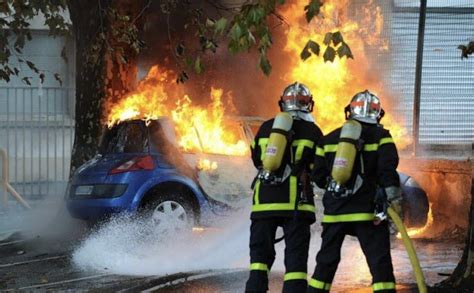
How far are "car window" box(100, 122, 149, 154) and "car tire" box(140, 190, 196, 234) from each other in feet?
2.03

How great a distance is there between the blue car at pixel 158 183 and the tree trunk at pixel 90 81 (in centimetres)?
149

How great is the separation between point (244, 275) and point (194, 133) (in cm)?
233

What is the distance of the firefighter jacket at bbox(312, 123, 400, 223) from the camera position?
5816mm

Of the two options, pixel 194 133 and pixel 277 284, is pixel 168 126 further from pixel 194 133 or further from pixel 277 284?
pixel 277 284

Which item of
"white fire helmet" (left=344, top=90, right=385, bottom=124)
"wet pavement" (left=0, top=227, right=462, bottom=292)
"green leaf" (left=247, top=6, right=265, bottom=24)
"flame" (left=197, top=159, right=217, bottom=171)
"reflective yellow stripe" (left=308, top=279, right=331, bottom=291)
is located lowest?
"wet pavement" (left=0, top=227, right=462, bottom=292)

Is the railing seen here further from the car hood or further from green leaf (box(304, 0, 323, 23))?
green leaf (box(304, 0, 323, 23))

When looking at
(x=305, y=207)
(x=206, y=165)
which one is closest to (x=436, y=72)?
(x=206, y=165)

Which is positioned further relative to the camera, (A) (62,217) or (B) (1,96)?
(B) (1,96)

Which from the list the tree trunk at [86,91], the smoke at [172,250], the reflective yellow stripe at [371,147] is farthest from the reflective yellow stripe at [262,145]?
the tree trunk at [86,91]

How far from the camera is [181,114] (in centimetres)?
1014

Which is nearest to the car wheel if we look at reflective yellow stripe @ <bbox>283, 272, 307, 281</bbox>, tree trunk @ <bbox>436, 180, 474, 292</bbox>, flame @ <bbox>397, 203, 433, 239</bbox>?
flame @ <bbox>397, 203, 433, 239</bbox>

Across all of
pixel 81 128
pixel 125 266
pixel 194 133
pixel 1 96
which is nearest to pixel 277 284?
pixel 125 266

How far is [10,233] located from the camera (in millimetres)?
11695

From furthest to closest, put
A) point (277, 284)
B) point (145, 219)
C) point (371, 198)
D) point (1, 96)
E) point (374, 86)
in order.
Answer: point (1, 96)
point (374, 86)
point (145, 219)
point (277, 284)
point (371, 198)
